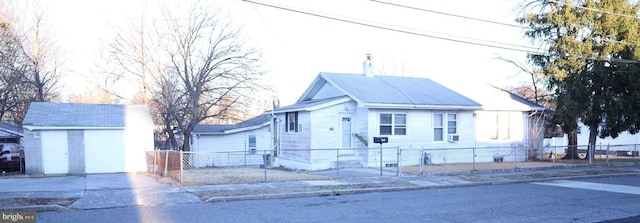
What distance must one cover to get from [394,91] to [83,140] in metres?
14.6

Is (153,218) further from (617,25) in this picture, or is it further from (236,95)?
(617,25)

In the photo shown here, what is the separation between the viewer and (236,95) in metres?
26.8

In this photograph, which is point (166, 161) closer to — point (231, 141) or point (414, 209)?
point (414, 209)

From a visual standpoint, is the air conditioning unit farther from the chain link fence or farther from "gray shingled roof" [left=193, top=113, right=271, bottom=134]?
"gray shingled roof" [left=193, top=113, right=271, bottom=134]

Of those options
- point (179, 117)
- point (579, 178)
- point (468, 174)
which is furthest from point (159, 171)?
point (579, 178)

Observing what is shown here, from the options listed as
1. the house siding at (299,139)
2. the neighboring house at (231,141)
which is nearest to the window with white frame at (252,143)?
the neighboring house at (231,141)

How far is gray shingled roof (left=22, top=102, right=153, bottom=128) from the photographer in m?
20.7

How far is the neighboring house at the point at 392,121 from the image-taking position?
20.2 m

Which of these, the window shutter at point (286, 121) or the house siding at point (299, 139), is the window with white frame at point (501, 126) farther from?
the window shutter at point (286, 121)

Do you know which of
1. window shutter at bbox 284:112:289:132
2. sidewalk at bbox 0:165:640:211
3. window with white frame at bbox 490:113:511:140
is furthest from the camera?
window with white frame at bbox 490:113:511:140

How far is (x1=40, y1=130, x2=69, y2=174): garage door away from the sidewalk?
98.6 inches

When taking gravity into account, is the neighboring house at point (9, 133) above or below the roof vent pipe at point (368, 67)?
below

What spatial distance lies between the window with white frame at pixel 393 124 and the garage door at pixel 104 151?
1212cm

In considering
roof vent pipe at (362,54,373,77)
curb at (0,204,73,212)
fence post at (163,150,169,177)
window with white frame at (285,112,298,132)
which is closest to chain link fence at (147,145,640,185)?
fence post at (163,150,169,177)
